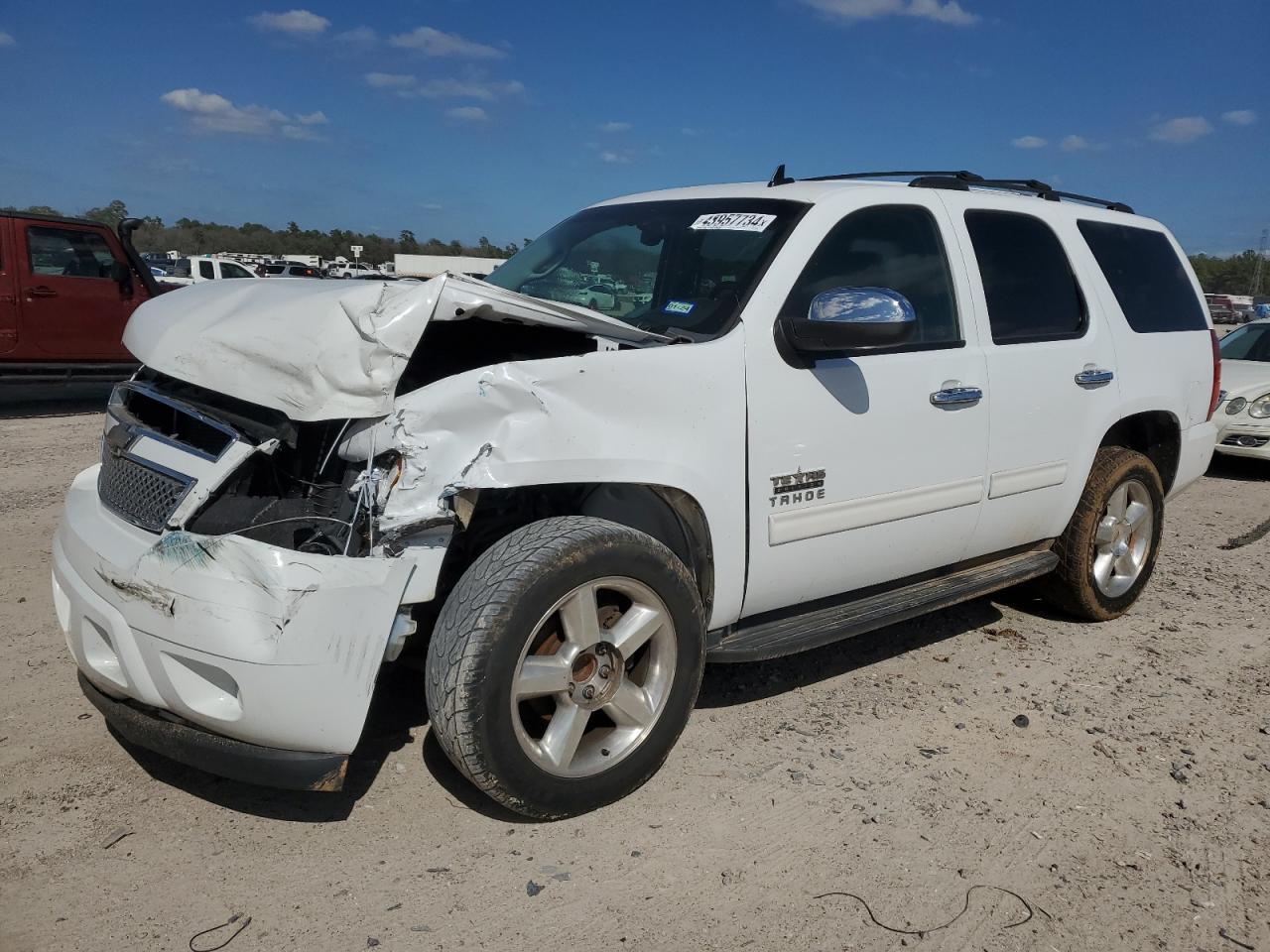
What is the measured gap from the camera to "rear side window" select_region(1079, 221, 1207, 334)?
4621mm

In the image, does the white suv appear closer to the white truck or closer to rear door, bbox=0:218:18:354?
rear door, bbox=0:218:18:354

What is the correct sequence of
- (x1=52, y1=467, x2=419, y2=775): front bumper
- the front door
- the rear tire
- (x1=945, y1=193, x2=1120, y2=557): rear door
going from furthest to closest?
the rear tire → (x1=945, y1=193, x2=1120, y2=557): rear door → the front door → (x1=52, y1=467, x2=419, y2=775): front bumper

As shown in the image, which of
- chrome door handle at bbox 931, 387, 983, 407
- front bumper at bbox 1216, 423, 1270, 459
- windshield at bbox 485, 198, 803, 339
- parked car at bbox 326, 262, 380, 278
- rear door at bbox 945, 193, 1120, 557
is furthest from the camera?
front bumper at bbox 1216, 423, 1270, 459

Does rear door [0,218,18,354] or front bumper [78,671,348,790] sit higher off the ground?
rear door [0,218,18,354]

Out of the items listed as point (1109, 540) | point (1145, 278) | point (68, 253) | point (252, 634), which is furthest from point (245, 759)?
point (68, 253)

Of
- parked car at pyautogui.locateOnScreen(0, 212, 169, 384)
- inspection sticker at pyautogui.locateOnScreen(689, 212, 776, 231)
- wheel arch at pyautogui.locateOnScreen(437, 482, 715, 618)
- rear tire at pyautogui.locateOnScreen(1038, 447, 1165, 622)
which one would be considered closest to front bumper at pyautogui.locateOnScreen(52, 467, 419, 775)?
wheel arch at pyautogui.locateOnScreen(437, 482, 715, 618)

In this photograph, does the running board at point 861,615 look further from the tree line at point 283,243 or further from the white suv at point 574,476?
the tree line at point 283,243

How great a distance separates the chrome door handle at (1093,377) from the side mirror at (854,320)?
154cm

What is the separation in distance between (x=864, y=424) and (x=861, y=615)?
71 centimetres

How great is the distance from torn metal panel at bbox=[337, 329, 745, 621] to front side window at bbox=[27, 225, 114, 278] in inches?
369

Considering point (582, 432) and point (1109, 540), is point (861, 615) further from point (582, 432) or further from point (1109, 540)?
point (1109, 540)

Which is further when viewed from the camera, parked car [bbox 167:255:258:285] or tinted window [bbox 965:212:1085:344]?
parked car [bbox 167:255:258:285]

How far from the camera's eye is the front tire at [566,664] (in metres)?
2.57

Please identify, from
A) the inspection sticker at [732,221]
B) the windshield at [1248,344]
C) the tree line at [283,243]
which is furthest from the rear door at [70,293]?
the tree line at [283,243]
